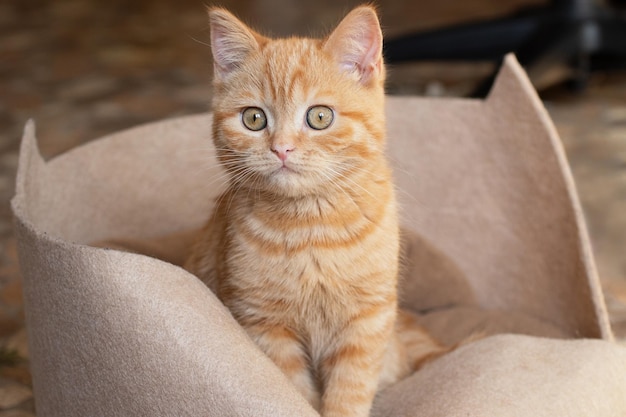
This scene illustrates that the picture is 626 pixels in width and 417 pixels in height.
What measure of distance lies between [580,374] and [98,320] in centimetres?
82

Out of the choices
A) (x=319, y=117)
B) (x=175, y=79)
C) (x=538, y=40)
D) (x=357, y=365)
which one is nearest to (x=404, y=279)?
(x=357, y=365)

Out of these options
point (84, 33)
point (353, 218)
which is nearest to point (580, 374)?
point (353, 218)

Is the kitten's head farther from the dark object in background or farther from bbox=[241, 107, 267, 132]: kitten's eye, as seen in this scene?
the dark object in background

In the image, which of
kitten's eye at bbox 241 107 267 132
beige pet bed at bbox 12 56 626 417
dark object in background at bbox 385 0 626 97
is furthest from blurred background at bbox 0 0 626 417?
kitten's eye at bbox 241 107 267 132

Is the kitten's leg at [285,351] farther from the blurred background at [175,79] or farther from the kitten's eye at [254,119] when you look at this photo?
the blurred background at [175,79]

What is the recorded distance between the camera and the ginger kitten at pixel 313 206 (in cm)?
136

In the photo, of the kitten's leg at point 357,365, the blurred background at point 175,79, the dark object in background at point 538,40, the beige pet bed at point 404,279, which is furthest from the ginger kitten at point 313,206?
the dark object in background at point 538,40

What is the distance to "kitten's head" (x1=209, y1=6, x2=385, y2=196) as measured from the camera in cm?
133

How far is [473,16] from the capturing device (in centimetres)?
467

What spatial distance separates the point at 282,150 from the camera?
1.30 meters

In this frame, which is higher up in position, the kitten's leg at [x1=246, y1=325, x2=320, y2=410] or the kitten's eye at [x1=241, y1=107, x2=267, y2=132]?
the kitten's eye at [x1=241, y1=107, x2=267, y2=132]

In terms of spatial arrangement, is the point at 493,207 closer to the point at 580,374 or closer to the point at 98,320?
the point at 580,374

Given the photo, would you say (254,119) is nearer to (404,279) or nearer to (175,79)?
(404,279)

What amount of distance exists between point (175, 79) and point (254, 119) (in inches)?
108
